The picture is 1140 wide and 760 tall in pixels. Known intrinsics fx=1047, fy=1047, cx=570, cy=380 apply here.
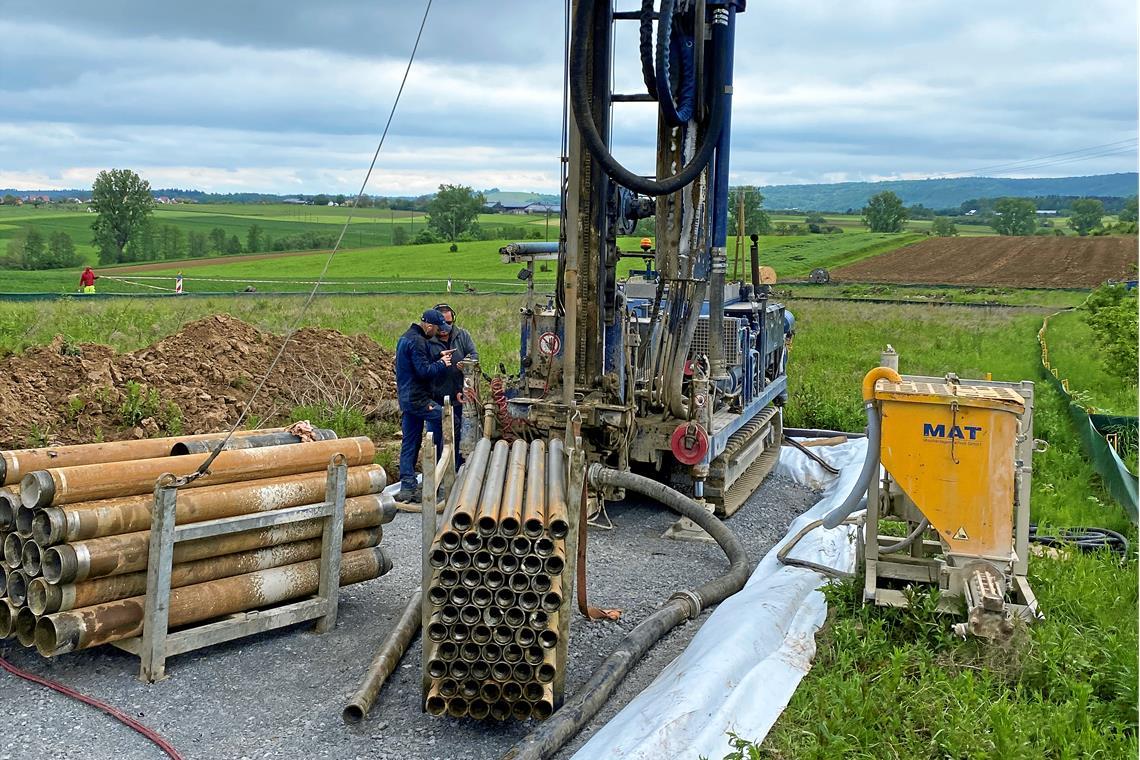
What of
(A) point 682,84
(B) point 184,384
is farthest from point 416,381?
(B) point 184,384

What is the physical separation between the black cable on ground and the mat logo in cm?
251

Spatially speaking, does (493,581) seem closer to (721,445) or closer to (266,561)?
(266,561)

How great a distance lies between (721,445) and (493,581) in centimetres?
484

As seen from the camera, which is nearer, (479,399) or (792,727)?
(792,727)

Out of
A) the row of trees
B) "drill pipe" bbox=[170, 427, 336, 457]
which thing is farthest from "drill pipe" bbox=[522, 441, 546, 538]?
the row of trees

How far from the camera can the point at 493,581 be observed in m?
5.68

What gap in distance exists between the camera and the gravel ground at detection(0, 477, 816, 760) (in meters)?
5.50

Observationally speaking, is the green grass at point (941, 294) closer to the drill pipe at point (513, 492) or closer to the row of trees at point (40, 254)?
the drill pipe at point (513, 492)

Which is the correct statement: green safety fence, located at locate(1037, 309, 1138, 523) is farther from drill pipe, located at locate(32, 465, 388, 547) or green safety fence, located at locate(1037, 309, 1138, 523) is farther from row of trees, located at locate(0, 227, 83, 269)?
row of trees, located at locate(0, 227, 83, 269)

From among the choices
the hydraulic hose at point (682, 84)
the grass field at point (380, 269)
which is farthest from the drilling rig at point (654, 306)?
the grass field at point (380, 269)

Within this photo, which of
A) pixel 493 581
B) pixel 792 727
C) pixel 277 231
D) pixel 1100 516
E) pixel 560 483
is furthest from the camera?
pixel 277 231

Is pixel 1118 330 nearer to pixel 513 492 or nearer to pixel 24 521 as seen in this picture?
pixel 513 492

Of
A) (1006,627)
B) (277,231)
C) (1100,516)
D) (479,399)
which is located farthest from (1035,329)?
(277,231)

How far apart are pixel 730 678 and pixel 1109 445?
697 cm
